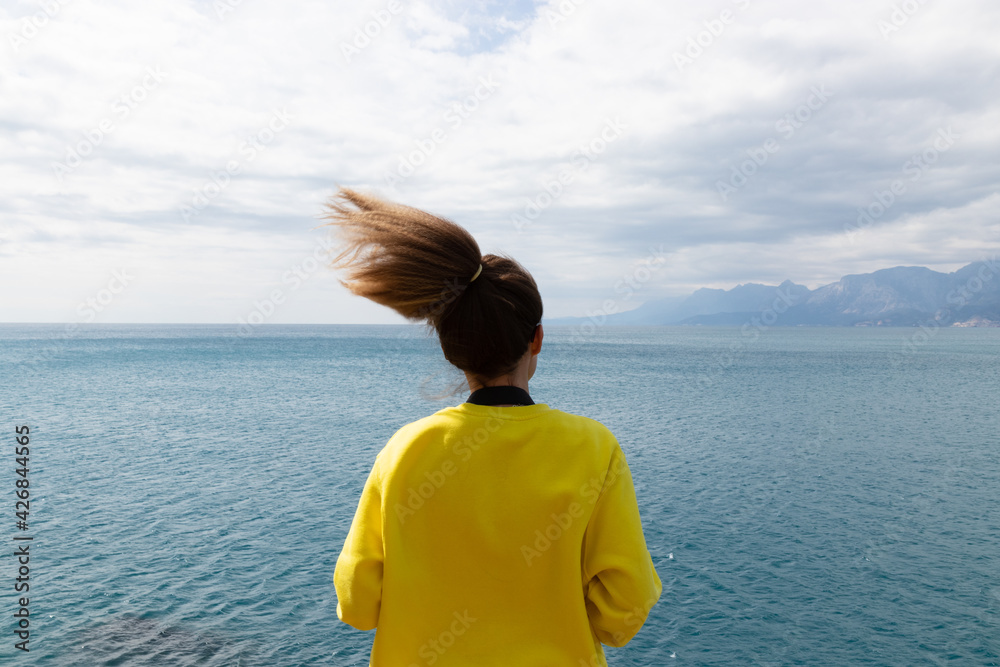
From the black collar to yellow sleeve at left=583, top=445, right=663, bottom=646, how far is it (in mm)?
369

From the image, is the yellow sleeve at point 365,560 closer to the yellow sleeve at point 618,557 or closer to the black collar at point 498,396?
the black collar at point 498,396

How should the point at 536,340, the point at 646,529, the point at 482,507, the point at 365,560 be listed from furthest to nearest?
the point at 646,529
the point at 536,340
the point at 365,560
the point at 482,507

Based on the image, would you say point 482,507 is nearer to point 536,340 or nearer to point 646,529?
point 536,340

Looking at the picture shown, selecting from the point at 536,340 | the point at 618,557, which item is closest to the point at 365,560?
the point at 618,557

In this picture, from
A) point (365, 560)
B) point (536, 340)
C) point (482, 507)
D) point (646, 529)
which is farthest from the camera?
point (646, 529)

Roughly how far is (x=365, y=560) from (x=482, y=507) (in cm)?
48

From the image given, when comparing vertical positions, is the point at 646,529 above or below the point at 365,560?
below

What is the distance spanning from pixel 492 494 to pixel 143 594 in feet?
54.1

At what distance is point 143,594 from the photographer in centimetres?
1461

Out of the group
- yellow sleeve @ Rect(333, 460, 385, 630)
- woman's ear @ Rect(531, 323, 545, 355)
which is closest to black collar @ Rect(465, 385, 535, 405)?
woman's ear @ Rect(531, 323, 545, 355)

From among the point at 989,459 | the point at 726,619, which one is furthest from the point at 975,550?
the point at 989,459

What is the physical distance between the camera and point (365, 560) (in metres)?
2.03

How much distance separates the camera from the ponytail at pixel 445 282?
199cm

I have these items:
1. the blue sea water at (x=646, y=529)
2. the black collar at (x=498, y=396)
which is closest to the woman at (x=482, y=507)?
the black collar at (x=498, y=396)
